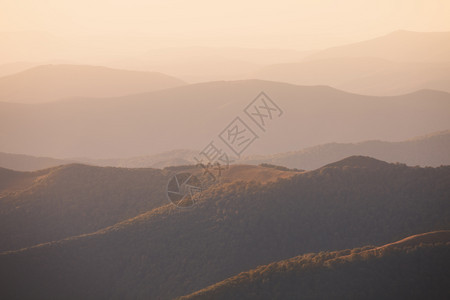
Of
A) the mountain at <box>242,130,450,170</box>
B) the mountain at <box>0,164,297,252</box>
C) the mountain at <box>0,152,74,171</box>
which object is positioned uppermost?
the mountain at <box>0,152,74,171</box>

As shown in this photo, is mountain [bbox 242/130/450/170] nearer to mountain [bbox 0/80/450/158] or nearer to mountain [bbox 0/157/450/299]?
mountain [bbox 0/80/450/158]

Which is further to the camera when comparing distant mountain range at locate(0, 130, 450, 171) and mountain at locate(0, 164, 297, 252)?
distant mountain range at locate(0, 130, 450, 171)

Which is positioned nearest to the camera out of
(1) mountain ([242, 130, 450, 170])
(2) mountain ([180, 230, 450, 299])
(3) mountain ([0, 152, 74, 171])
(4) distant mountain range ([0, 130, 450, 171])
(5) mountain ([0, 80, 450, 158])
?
(2) mountain ([180, 230, 450, 299])

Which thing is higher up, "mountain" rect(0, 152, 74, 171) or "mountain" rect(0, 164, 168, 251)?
"mountain" rect(0, 152, 74, 171)

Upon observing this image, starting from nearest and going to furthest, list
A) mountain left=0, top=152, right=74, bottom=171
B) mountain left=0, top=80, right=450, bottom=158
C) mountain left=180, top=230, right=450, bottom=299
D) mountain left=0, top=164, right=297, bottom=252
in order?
1. mountain left=180, top=230, right=450, bottom=299
2. mountain left=0, top=164, right=297, bottom=252
3. mountain left=0, top=152, right=74, bottom=171
4. mountain left=0, top=80, right=450, bottom=158

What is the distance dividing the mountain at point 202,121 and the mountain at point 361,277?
87.7 m

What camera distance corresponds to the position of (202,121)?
129250mm

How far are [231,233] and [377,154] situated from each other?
187 ft

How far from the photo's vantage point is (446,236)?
25.6m

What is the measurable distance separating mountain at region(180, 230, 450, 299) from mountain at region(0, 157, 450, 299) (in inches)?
223

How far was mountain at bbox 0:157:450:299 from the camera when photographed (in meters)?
30.3

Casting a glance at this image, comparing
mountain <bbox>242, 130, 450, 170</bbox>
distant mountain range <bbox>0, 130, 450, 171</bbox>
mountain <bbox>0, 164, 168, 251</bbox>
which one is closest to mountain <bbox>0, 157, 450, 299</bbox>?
mountain <bbox>0, 164, 168, 251</bbox>

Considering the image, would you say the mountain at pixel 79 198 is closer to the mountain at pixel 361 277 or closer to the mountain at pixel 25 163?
the mountain at pixel 361 277

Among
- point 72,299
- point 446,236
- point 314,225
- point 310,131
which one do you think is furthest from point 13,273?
point 310,131
